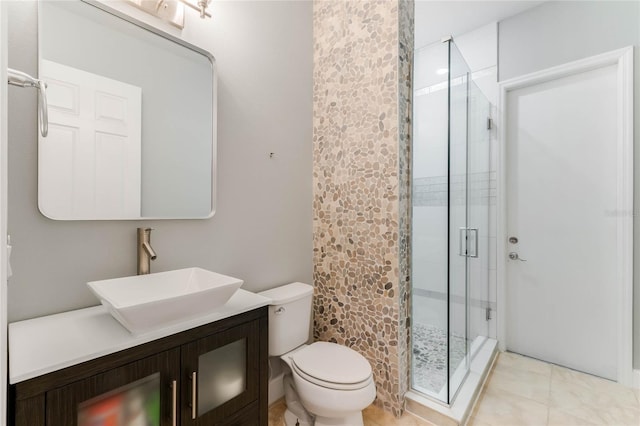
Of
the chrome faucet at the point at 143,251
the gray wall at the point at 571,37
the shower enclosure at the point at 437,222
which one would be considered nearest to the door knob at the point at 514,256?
the gray wall at the point at 571,37

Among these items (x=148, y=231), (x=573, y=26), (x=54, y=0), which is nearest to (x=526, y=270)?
(x=573, y=26)

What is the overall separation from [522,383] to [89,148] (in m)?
2.91

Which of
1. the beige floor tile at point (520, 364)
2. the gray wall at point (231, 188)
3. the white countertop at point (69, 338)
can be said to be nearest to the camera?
the white countertop at point (69, 338)

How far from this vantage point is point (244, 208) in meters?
1.71

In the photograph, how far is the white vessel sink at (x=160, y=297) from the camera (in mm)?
908

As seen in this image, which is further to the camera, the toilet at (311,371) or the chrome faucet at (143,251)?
the toilet at (311,371)

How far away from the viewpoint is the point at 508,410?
185 centimetres

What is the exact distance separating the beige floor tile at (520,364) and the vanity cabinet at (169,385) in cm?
201

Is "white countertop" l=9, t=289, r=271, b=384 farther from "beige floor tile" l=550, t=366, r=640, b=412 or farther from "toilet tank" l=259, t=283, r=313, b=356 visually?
"beige floor tile" l=550, t=366, r=640, b=412

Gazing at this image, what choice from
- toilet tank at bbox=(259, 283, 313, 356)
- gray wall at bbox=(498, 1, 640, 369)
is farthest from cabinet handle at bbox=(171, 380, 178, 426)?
gray wall at bbox=(498, 1, 640, 369)

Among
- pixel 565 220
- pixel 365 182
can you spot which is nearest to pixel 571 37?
pixel 565 220

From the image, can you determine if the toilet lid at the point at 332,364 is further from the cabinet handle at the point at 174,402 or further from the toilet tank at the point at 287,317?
the cabinet handle at the point at 174,402

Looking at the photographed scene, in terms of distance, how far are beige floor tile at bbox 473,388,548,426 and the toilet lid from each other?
847 mm

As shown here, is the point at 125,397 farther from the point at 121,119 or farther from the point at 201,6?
the point at 201,6
